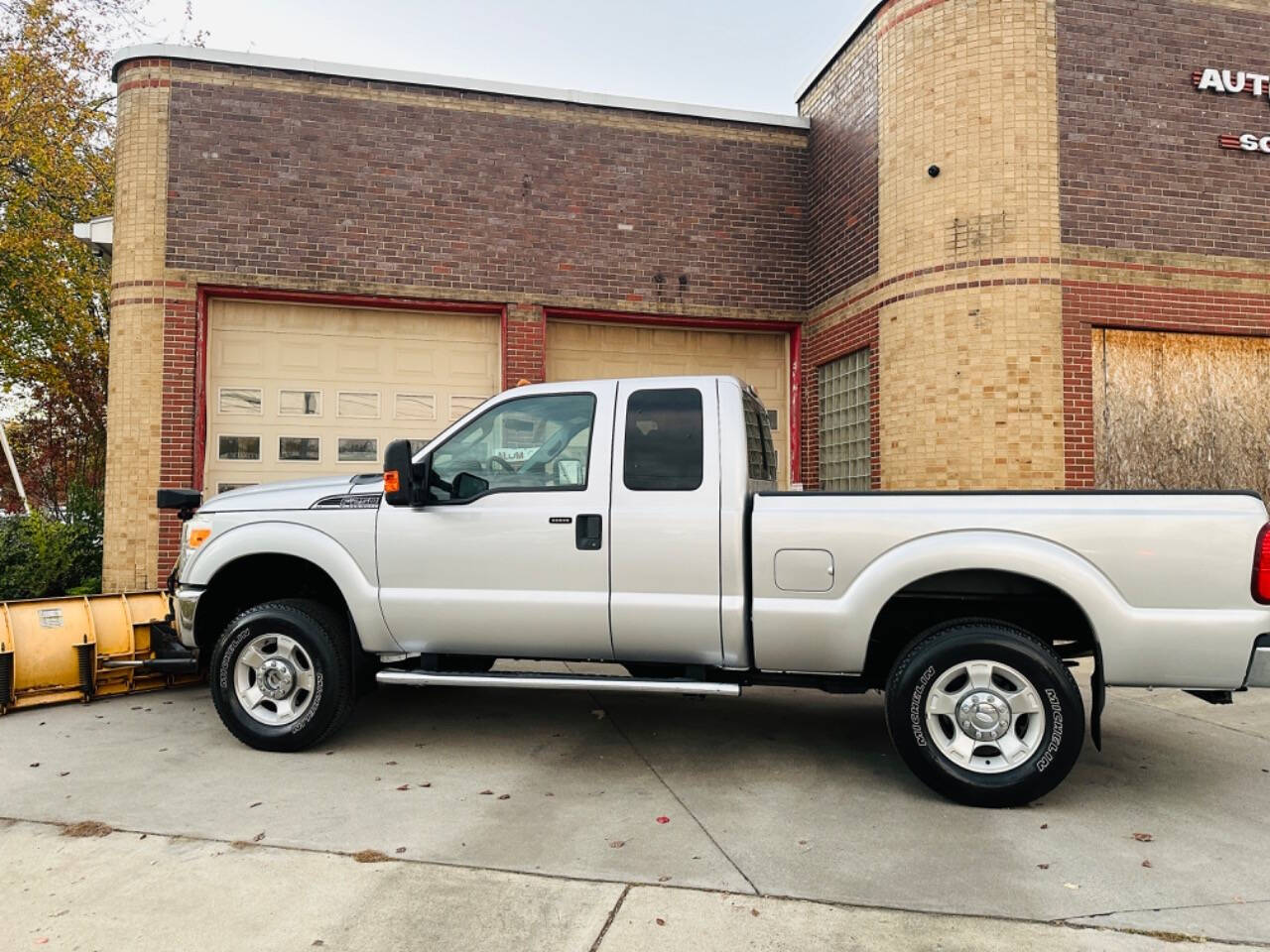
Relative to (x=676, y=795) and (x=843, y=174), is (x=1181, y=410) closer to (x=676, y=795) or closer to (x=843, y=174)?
(x=843, y=174)

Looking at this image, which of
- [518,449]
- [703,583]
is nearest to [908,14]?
[518,449]

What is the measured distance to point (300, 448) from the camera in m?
10.3

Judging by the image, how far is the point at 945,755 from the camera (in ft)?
14.1

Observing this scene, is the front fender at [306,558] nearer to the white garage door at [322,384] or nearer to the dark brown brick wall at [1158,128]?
the white garage door at [322,384]

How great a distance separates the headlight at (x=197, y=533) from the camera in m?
5.39

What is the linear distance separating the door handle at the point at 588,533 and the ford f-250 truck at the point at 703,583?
0.04ft

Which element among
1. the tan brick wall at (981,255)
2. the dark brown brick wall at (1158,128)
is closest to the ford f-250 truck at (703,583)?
the tan brick wall at (981,255)

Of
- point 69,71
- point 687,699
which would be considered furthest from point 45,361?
point 687,699

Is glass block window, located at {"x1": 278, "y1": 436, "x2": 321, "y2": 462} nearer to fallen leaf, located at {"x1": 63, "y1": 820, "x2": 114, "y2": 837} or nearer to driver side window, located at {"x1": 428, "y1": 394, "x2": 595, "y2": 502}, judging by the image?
driver side window, located at {"x1": 428, "y1": 394, "x2": 595, "y2": 502}

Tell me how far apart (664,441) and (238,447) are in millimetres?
7001

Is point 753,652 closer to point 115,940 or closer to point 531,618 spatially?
point 531,618

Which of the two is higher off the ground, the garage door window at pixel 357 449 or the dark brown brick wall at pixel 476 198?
the dark brown brick wall at pixel 476 198

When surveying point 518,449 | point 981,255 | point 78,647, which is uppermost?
point 981,255

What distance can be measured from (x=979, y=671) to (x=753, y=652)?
1094 mm
